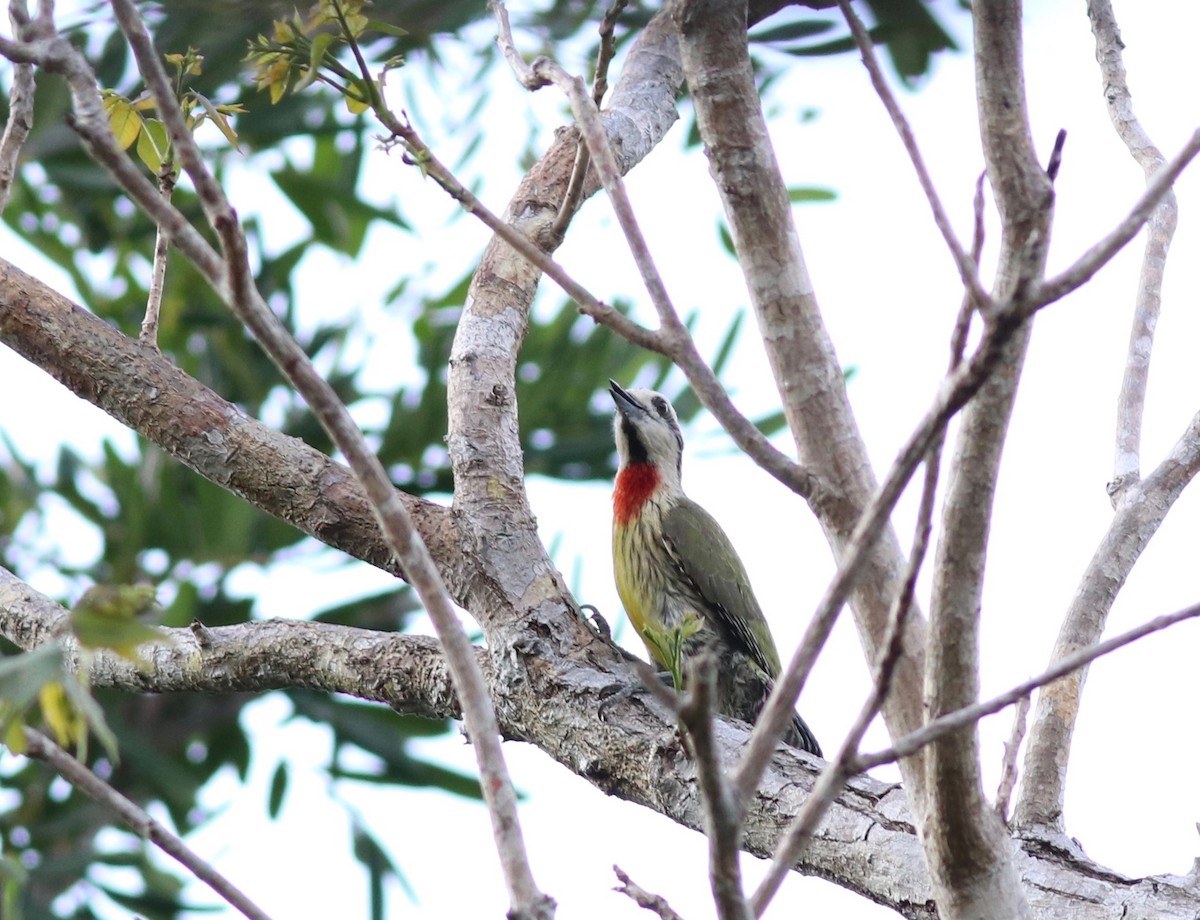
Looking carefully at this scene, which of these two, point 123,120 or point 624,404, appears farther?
point 624,404

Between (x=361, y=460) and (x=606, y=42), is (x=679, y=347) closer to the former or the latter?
(x=361, y=460)

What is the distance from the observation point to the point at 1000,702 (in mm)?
1351

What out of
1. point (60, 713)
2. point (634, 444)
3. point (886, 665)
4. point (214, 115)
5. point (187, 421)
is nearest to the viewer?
point (886, 665)

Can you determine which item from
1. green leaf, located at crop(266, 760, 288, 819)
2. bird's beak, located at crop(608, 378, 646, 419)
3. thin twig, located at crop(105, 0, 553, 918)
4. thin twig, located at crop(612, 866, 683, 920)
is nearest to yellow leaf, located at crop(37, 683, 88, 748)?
thin twig, located at crop(105, 0, 553, 918)

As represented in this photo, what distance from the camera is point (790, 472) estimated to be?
1.75 m

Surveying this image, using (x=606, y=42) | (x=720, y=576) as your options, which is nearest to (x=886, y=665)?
(x=606, y=42)

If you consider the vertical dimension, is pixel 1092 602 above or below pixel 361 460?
above

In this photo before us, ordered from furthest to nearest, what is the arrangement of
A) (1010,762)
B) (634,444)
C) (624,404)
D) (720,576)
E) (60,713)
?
1. (624,404)
2. (634,444)
3. (720,576)
4. (1010,762)
5. (60,713)

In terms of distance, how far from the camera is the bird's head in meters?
5.20

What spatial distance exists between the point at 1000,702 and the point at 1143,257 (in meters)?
1.79

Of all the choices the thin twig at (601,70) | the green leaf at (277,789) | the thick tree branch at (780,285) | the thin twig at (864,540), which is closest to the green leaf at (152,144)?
the thin twig at (601,70)

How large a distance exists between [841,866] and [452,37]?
2.67 m

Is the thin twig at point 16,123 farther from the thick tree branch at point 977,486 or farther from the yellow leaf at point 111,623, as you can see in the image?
the thick tree branch at point 977,486

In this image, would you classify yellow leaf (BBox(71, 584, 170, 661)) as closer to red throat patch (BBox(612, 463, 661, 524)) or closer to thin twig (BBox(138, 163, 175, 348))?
thin twig (BBox(138, 163, 175, 348))
